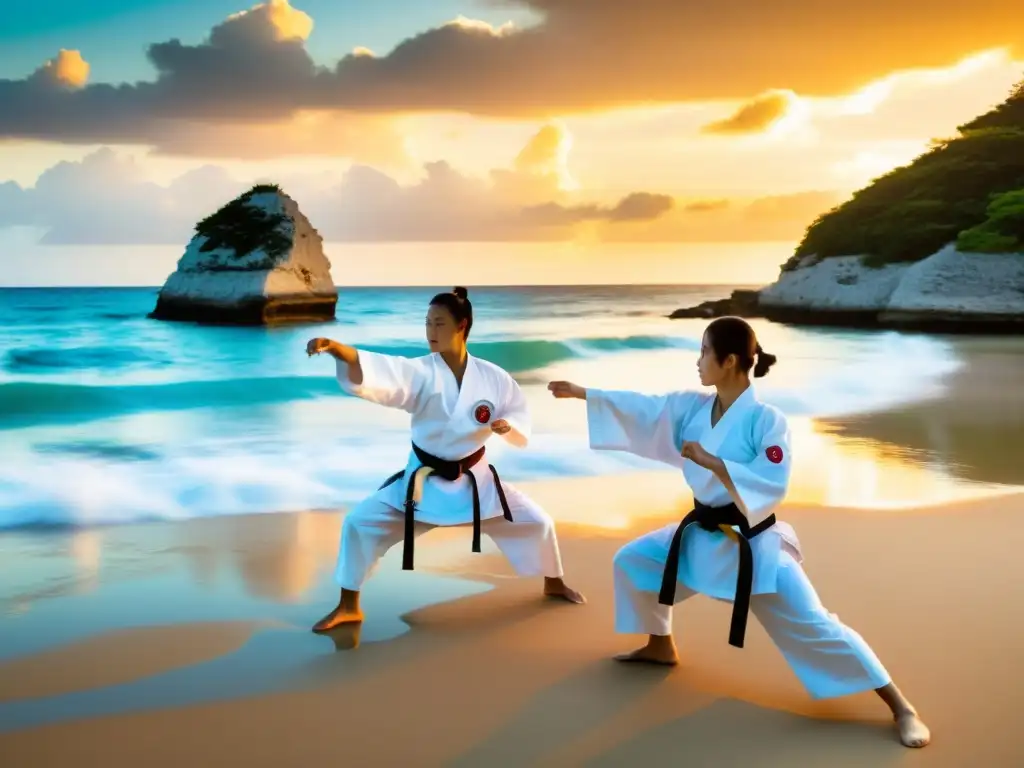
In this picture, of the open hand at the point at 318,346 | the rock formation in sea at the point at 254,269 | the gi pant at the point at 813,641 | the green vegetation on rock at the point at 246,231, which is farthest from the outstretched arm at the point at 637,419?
the green vegetation on rock at the point at 246,231

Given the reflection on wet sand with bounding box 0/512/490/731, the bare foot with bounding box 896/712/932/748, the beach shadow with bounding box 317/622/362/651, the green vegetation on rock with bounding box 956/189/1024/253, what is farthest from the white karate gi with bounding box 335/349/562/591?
the green vegetation on rock with bounding box 956/189/1024/253

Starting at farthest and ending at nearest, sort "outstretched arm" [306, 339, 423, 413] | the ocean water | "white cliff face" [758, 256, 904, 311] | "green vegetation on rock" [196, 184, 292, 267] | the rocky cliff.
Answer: "green vegetation on rock" [196, 184, 292, 267] → "white cliff face" [758, 256, 904, 311] → the rocky cliff → the ocean water → "outstretched arm" [306, 339, 423, 413]

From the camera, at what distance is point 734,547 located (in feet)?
9.12

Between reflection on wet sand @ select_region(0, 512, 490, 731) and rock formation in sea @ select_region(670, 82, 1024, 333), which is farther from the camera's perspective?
rock formation in sea @ select_region(670, 82, 1024, 333)

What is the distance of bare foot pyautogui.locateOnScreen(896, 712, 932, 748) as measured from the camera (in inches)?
99.8

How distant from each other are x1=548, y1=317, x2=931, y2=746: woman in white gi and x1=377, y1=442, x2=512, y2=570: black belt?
0.59 metres

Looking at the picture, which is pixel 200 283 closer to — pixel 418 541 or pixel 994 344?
pixel 994 344

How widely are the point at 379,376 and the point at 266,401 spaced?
915cm

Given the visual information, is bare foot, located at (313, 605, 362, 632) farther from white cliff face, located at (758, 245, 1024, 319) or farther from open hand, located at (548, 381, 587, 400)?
white cliff face, located at (758, 245, 1024, 319)

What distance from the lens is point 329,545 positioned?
456cm

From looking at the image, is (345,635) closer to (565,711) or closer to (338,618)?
(338,618)

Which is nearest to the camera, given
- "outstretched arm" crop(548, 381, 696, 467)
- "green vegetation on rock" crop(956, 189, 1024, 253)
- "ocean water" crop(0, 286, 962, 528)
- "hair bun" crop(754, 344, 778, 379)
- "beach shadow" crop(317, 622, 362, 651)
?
"hair bun" crop(754, 344, 778, 379)

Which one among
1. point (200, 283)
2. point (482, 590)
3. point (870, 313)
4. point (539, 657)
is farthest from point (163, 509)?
point (200, 283)

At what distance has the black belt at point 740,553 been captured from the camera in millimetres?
2703
